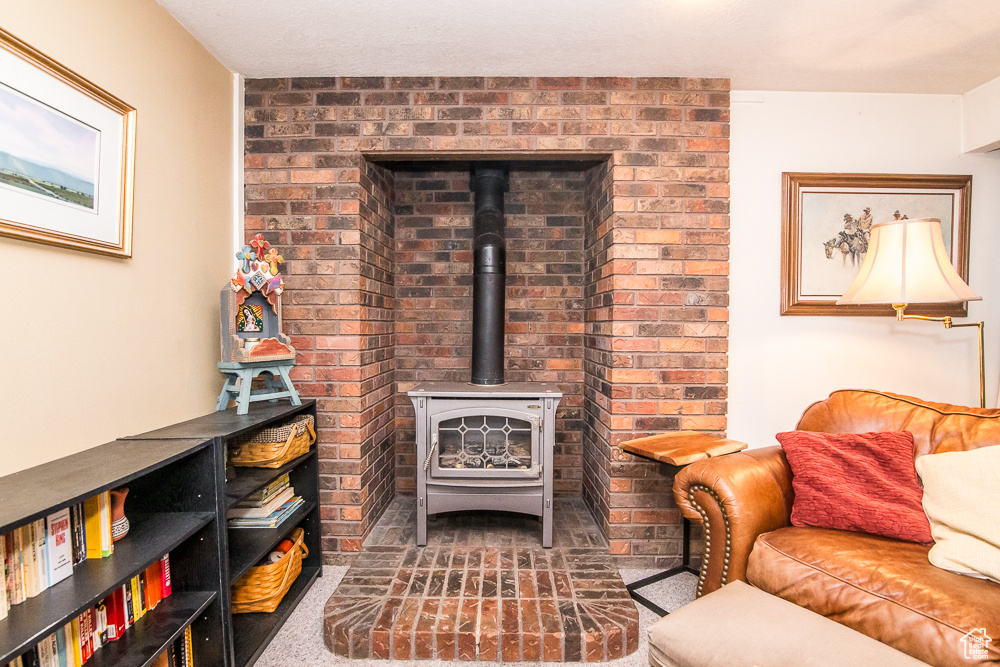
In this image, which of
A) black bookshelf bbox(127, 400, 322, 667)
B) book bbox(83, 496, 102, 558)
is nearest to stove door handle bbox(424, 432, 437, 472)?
black bookshelf bbox(127, 400, 322, 667)

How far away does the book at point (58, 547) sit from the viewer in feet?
3.57

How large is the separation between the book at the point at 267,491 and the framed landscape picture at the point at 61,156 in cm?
98

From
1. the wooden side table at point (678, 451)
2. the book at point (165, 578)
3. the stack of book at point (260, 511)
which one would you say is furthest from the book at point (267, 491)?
the wooden side table at point (678, 451)

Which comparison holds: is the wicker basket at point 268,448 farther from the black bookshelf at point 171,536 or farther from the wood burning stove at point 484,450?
the wood burning stove at point 484,450

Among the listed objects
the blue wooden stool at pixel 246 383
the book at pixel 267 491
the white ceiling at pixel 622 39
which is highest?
the white ceiling at pixel 622 39

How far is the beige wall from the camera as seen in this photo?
1.24 metres

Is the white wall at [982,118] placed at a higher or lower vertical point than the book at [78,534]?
higher

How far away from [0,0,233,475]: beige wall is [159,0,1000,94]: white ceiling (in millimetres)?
271

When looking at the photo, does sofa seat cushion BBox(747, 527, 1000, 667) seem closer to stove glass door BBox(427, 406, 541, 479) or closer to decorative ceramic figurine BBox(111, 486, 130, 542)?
stove glass door BBox(427, 406, 541, 479)

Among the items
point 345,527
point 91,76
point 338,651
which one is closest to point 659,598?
point 338,651

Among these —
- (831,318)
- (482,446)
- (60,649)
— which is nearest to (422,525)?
(482,446)

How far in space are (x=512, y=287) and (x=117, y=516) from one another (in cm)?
211

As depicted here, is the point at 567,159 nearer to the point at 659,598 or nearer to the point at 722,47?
the point at 722,47

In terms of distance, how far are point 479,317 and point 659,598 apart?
1.54 meters
